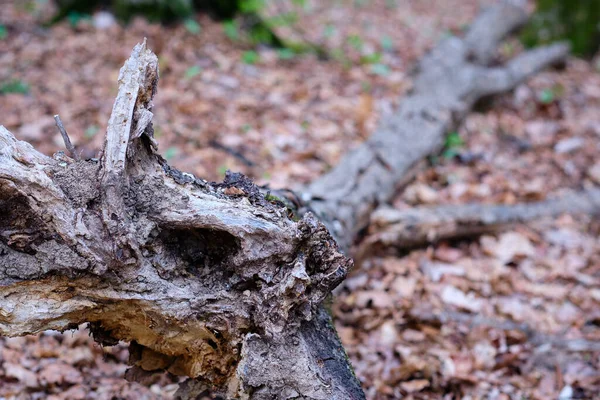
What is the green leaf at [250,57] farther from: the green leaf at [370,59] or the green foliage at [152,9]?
the green leaf at [370,59]

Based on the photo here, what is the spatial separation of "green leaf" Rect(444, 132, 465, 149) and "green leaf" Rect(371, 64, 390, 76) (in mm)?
1610

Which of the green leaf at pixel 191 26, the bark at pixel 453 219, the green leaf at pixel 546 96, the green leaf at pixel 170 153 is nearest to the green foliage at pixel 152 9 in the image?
the green leaf at pixel 191 26

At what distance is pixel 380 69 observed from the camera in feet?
21.5

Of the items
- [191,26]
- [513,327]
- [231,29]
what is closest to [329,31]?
[231,29]

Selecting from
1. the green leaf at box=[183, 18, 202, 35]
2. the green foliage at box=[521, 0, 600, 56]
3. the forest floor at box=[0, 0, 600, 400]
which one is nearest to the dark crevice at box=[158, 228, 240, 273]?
the forest floor at box=[0, 0, 600, 400]

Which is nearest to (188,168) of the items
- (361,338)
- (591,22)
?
(361,338)

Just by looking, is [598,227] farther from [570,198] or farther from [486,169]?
[486,169]

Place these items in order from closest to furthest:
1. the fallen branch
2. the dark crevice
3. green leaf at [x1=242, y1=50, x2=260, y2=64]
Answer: the dark crevice → the fallen branch → green leaf at [x1=242, y1=50, x2=260, y2=64]

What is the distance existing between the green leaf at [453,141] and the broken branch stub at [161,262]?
3430 mm

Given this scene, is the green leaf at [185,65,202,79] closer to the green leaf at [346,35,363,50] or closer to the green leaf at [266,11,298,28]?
the green leaf at [266,11,298,28]

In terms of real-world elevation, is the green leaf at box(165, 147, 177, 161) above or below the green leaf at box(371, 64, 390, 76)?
below

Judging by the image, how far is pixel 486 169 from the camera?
4.93 m

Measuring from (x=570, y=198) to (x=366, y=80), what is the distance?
2791 mm

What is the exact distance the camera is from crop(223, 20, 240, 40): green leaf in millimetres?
6668
